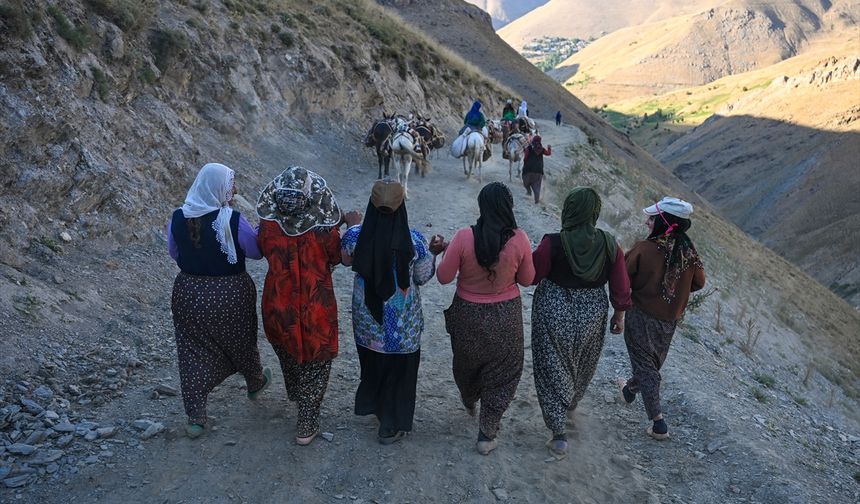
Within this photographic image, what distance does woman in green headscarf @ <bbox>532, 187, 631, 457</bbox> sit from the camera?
3.95 meters

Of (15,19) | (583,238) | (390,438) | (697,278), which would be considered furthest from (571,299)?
(15,19)

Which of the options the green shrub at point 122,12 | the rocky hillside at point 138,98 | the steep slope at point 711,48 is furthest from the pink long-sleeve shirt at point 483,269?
the steep slope at point 711,48

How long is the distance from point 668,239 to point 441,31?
44.6m

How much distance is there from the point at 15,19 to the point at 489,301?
6.32m

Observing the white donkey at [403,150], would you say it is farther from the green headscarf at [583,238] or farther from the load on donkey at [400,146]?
the green headscarf at [583,238]

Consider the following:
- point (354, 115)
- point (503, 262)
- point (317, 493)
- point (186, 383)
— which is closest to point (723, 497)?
point (503, 262)

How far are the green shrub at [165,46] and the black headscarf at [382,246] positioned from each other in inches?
323

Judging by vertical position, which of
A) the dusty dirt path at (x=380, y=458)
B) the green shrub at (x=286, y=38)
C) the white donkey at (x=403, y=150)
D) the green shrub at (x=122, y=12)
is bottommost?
the dusty dirt path at (x=380, y=458)

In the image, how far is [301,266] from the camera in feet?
12.2

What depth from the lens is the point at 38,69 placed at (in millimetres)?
7023

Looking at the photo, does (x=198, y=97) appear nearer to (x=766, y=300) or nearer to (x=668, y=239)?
(x=668, y=239)

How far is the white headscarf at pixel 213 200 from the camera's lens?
3672mm

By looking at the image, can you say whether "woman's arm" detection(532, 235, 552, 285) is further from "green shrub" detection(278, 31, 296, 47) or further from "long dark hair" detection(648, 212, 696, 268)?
"green shrub" detection(278, 31, 296, 47)

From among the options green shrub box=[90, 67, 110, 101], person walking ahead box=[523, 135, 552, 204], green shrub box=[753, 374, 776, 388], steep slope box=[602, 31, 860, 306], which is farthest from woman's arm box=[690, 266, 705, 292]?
steep slope box=[602, 31, 860, 306]
